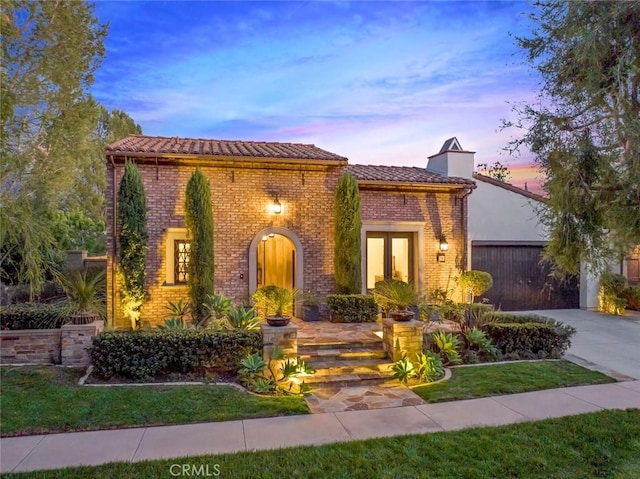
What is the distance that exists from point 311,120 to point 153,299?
7.97 m

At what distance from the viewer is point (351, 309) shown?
396 inches

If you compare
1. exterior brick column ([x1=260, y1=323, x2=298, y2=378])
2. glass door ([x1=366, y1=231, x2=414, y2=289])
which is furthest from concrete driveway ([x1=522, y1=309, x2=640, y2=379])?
exterior brick column ([x1=260, y1=323, x2=298, y2=378])

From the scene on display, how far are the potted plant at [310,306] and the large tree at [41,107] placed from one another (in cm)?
584

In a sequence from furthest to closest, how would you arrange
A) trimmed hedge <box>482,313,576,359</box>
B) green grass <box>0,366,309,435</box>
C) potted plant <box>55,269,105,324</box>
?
trimmed hedge <box>482,313,576,359</box>, potted plant <box>55,269,105,324</box>, green grass <box>0,366,309,435</box>

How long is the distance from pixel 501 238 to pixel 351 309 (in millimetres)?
6570

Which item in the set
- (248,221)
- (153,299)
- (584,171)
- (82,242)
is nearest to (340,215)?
(248,221)

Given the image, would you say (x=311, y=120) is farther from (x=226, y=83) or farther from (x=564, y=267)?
(x=564, y=267)

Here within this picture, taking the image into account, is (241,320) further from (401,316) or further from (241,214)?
(241,214)

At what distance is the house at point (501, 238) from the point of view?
13.3 meters

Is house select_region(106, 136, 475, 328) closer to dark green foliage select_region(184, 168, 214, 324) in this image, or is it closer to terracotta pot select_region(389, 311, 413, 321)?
dark green foliage select_region(184, 168, 214, 324)

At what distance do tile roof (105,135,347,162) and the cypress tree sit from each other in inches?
31.6

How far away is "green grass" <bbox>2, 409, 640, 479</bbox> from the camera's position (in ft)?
12.9

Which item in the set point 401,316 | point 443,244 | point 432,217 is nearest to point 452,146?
point 432,217

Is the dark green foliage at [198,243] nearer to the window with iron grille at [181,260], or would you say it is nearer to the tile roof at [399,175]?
the window with iron grille at [181,260]
